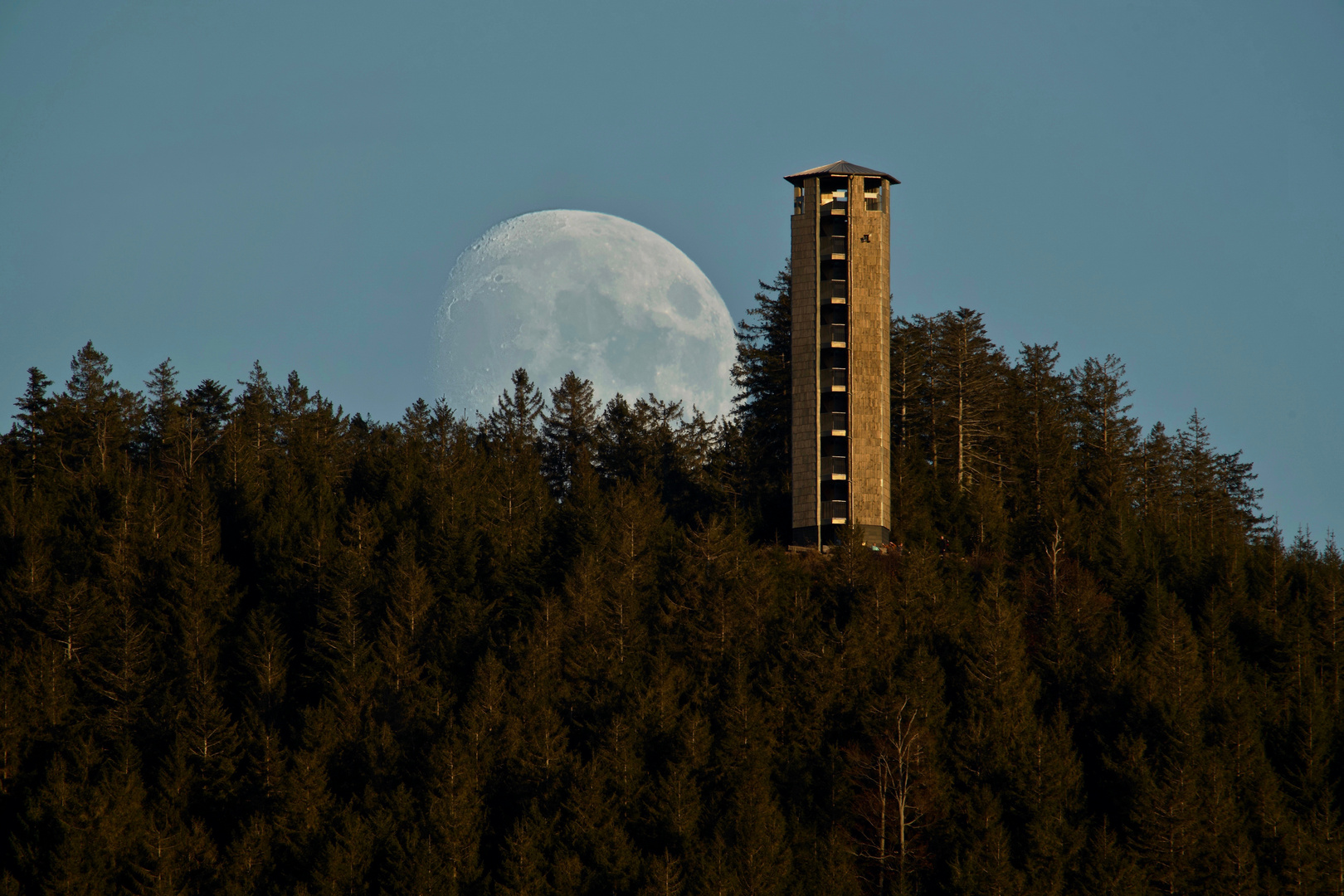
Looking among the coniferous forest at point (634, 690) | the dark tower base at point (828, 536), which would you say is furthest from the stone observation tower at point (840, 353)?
the coniferous forest at point (634, 690)

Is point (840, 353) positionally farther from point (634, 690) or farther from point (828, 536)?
point (634, 690)

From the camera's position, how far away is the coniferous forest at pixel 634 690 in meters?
48.8

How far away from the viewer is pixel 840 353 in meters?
75.1

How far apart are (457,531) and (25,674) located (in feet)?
60.6

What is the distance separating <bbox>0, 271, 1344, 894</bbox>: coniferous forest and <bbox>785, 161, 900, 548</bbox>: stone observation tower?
3435mm

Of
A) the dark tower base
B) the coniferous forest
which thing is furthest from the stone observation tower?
the coniferous forest

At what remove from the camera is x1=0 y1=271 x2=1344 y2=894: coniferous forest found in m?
48.8

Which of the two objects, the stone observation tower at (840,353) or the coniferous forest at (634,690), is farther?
the stone observation tower at (840,353)

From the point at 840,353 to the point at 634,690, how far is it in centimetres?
2545

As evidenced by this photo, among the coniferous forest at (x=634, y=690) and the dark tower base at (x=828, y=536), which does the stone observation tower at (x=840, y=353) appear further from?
the coniferous forest at (x=634, y=690)

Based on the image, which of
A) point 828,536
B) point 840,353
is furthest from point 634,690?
point 840,353

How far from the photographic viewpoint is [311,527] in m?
67.6

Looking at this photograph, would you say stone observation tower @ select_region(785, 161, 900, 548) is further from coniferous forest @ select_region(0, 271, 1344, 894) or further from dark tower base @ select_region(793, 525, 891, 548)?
coniferous forest @ select_region(0, 271, 1344, 894)

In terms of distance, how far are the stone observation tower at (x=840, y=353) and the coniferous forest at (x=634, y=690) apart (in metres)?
3.43
